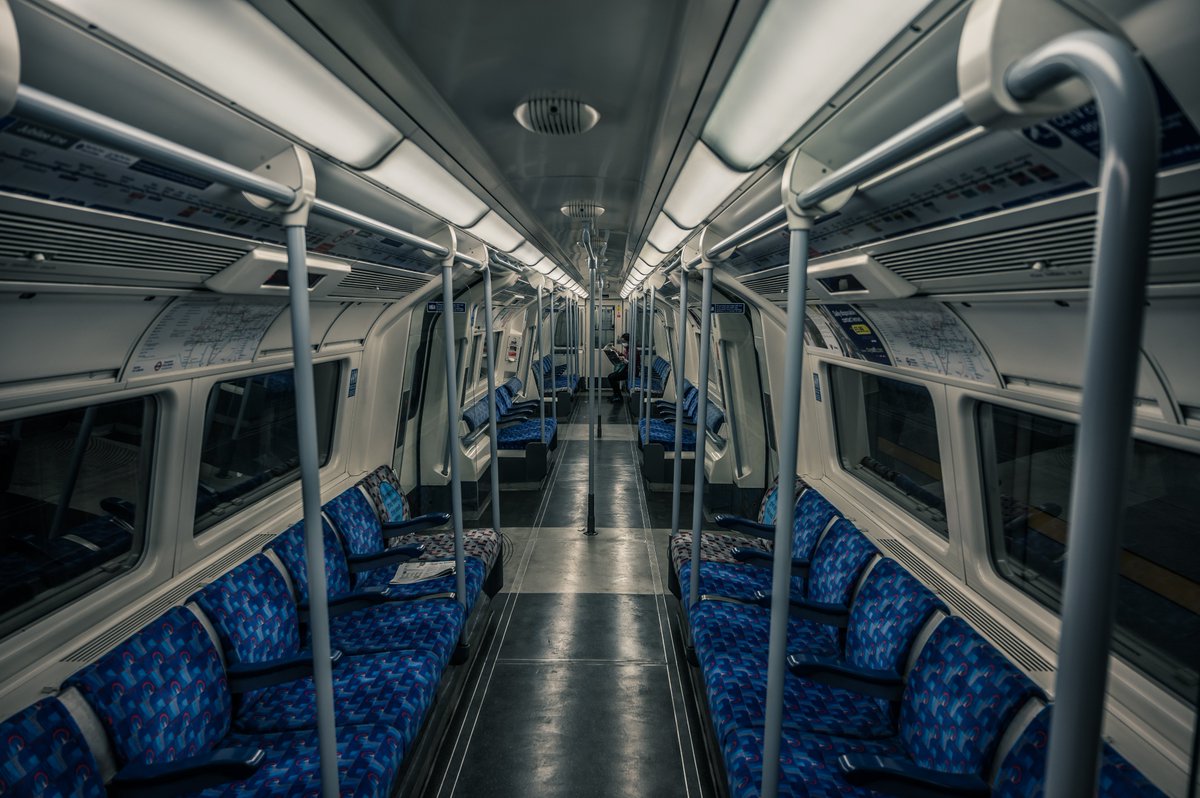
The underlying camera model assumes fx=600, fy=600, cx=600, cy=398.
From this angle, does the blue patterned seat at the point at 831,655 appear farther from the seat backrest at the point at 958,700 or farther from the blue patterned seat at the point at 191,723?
the blue patterned seat at the point at 191,723

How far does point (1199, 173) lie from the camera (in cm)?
120

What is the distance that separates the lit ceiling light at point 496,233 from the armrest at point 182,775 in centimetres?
364

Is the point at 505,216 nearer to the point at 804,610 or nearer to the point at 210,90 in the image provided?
the point at 210,90

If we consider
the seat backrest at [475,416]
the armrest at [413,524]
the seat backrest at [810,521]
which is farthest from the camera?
the seat backrest at [475,416]

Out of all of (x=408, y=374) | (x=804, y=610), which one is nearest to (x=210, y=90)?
(x=804, y=610)

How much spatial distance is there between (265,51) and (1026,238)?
2371 mm

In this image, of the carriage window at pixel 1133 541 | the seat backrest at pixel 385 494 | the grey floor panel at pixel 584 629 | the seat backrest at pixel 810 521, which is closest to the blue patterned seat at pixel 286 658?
the grey floor panel at pixel 584 629

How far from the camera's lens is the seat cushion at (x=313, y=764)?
8.11ft

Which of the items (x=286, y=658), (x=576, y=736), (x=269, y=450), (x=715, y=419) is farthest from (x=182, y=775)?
(x=715, y=419)

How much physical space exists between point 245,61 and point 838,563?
3.91 metres

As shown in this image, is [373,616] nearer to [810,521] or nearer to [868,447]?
[810,521]

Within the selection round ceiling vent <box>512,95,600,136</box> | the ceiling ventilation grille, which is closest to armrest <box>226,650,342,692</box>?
round ceiling vent <box>512,95,600,136</box>

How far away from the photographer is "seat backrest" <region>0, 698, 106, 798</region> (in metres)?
1.93

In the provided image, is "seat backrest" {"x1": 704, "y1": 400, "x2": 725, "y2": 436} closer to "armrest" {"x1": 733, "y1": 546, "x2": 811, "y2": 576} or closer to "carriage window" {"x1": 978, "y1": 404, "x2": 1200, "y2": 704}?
"carriage window" {"x1": 978, "y1": 404, "x2": 1200, "y2": 704}
